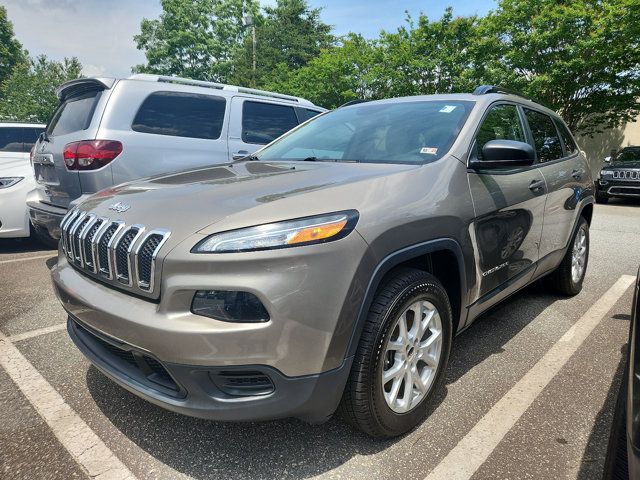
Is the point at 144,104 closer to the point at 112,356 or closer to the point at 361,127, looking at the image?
the point at 361,127

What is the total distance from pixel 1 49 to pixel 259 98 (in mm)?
45900

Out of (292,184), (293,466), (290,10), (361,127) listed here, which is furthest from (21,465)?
(290,10)

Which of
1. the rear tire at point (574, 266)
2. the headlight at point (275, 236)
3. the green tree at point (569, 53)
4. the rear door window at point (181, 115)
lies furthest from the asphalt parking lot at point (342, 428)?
the green tree at point (569, 53)

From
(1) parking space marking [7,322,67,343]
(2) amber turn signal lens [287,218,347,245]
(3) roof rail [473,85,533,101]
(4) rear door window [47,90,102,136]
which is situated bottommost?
(1) parking space marking [7,322,67,343]

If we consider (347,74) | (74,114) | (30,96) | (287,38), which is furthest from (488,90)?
(287,38)

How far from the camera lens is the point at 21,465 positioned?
6.17ft

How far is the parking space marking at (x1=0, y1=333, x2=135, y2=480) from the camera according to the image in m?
1.87

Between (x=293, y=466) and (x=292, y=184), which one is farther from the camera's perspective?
(x=292, y=184)

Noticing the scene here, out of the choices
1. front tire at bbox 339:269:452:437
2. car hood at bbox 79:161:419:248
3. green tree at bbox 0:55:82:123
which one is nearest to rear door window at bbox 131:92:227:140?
car hood at bbox 79:161:419:248

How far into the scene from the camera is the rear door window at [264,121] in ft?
17.9

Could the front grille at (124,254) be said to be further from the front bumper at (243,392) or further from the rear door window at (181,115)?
the rear door window at (181,115)

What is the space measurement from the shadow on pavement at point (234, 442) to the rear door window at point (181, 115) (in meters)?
2.90

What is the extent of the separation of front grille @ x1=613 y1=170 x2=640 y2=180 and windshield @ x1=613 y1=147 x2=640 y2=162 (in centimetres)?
109

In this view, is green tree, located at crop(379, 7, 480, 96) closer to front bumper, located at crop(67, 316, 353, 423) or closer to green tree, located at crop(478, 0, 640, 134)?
green tree, located at crop(478, 0, 640, 134)
